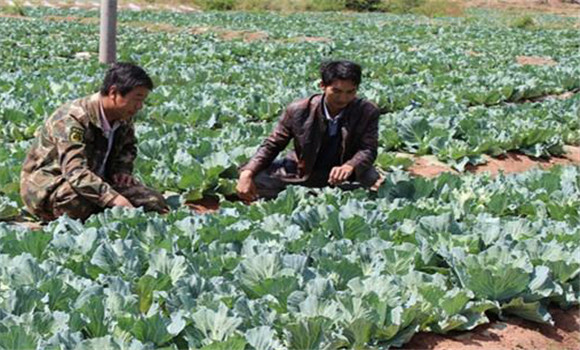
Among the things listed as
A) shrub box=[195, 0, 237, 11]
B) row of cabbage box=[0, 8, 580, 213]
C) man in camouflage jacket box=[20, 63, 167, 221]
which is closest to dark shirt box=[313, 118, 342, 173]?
row of cabbage box=[0, 8, 580, 213]

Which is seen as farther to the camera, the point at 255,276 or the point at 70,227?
the point at 70,227

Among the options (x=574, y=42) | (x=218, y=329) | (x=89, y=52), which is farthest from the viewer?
(x=574, y=42)

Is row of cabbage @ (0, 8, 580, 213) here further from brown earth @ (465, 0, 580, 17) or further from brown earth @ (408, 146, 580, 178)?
brown earth @ (465, 0, 580, 17)

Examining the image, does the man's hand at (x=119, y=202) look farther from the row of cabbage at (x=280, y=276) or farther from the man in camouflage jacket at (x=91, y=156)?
the row of cabbage at (x=280, y=276)

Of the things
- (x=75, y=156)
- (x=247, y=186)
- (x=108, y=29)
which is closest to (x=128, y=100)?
(x=75, y=156)

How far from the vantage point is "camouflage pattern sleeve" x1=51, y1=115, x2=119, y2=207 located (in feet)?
15.3

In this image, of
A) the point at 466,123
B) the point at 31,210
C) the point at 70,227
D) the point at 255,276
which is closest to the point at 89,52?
the point at 466,123

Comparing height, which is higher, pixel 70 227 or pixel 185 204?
pixel 70 227

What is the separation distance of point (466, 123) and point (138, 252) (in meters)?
5.14

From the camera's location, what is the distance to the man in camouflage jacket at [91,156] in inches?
183

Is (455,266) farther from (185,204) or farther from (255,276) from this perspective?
(185,204)

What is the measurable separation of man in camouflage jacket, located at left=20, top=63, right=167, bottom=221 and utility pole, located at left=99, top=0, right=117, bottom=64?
24.3ft

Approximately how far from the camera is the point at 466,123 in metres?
8.10

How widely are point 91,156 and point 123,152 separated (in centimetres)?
28
